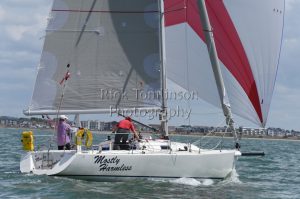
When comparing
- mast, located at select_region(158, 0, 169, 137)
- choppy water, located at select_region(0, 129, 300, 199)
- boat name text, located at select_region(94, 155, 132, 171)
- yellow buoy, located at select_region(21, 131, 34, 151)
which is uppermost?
mast, located at select_region(158, 0, 169, 137)

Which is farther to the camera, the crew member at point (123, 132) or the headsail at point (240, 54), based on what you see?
the headsail at point (240, 54)

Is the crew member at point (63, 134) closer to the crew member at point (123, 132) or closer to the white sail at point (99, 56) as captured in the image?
the white sail at point (99, 56)

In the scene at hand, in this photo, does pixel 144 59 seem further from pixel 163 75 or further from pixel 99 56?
pixel 99 56

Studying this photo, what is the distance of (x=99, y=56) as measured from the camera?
1836 cm

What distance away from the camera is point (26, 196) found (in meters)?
14.3

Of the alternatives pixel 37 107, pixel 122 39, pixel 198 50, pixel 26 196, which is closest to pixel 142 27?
pixel 122 39

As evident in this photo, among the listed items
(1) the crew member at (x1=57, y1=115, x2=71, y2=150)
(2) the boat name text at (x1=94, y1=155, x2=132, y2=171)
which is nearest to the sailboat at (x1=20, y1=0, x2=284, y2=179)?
(1) the crew member at (x1=57, y1=115, x2=71, y2=150)

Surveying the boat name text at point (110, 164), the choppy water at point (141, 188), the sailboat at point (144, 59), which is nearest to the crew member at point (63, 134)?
the sailboat at point (144, 59)

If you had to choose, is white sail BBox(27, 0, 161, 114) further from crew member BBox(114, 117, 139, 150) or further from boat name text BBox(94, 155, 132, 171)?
boat name text BBox(94, 155, 132, 171)

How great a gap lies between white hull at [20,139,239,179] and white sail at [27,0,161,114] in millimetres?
1933

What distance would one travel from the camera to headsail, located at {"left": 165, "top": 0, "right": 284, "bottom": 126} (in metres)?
18.0

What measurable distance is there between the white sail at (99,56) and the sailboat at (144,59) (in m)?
0.03

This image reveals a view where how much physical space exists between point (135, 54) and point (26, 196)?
5.92 metres

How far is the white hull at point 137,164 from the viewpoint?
1612 cm
